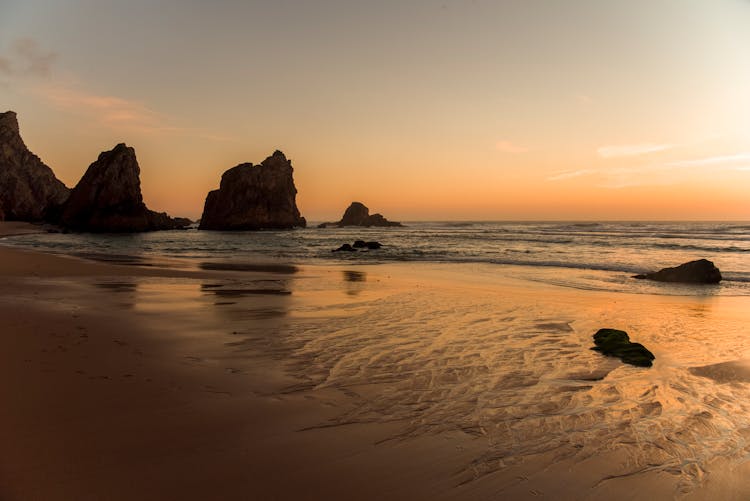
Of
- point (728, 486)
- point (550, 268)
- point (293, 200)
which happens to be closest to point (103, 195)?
point (293, 200)

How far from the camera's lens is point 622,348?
7652 mm

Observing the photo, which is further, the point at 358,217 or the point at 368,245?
the point at 358,217

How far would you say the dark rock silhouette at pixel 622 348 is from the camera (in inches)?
286

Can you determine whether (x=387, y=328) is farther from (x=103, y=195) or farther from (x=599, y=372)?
(x=103, y=195)

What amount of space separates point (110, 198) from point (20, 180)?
155ft

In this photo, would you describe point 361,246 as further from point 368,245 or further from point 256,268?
point 256,268

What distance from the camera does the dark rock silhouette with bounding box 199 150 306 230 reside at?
375ft

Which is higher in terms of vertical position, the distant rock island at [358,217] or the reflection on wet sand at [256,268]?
the distant rock island at [358,217]

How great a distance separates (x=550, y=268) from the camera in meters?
24.7

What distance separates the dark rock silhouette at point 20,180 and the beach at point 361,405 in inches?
4515

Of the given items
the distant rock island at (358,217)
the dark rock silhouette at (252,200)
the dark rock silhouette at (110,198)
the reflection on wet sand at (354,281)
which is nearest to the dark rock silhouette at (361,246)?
the reflection on wet sand at (354,281)

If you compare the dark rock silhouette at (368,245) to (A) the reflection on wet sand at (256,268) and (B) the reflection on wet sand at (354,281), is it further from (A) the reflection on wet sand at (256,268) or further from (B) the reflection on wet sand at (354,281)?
(B) the reflection on wet sand at (354,281)

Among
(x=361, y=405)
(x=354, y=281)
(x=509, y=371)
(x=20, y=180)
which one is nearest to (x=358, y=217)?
(x=20, y=180)

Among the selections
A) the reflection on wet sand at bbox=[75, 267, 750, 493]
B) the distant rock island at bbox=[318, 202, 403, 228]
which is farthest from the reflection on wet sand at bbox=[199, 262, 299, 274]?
the distant rock island at bbox=[318, 202, 403, 228]
